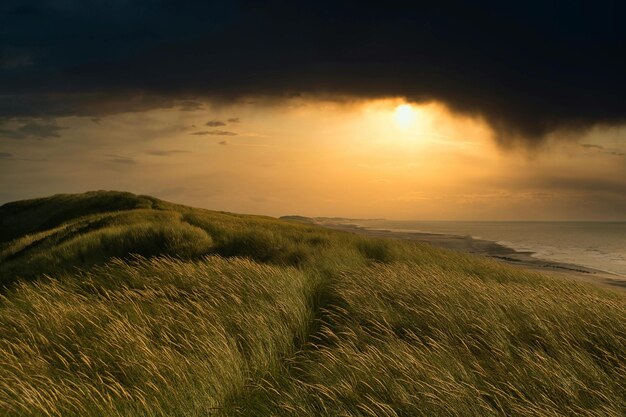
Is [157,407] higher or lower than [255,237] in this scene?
lower

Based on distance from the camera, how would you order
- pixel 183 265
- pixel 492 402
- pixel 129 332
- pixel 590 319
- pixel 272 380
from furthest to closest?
pixel 183 265, pixel 590 319, pixel 129 332, pixel 272 380, pixel 492 402

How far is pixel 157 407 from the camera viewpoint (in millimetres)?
4293

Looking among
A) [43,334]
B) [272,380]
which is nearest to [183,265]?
[43,334]

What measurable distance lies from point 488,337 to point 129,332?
4462 mm

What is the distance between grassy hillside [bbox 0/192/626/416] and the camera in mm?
4406

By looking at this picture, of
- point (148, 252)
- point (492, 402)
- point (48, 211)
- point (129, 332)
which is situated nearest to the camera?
point (492, 402)

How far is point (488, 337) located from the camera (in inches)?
247

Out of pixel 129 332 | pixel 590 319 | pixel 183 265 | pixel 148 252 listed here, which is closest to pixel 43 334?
pixel 129 332

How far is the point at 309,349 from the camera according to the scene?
6434mm

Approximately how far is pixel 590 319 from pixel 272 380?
4.89 m

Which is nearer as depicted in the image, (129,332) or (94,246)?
(129,332)

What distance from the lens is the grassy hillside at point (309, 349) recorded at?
441 cm

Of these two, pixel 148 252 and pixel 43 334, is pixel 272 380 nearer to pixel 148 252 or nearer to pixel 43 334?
pixel 43 334

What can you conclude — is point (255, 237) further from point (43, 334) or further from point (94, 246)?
point (43, 334)
